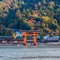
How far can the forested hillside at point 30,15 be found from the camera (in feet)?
69.1

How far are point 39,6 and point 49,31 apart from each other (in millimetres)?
4729

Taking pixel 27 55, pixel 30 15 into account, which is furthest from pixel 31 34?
pixel 27 55

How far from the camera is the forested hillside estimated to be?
829 inches

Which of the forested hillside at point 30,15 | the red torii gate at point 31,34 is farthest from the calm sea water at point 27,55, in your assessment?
the forested hillside at point 30,15

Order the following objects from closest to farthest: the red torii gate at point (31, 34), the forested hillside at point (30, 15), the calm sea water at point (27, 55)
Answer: the calm sea water at point (27, 55) < the red torii gate at point (31, 34) < the forested hillside at point (30, 15)

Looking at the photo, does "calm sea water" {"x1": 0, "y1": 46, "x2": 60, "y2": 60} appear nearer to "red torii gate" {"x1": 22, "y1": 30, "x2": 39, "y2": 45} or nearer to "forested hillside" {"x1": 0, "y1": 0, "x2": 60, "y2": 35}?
"red torii gate" {"x1": 22, "y1": 30, "x2": 39, "y2": 45}

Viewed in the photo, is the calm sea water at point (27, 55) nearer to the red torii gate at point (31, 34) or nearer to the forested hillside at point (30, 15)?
the red torii gate at point (31, 34)

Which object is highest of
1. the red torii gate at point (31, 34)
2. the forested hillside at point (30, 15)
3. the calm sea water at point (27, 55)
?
the forested hillside at point (30, 15)

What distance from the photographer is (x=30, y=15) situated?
2278 centimetres

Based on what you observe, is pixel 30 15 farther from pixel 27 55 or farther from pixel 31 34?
pixel 27 55

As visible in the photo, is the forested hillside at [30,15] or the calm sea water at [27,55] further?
the forested hillside at [30,15]

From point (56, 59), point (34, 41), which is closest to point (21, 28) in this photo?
point (34, 41)

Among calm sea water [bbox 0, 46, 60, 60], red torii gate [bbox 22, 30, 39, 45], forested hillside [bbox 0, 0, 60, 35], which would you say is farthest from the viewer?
forested hillside [bbox 0, 0, 60, 35]

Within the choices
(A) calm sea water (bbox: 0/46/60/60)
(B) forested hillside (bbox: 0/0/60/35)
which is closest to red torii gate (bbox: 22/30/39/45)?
(B) forested hillside (bbox: 0/0/60/35)
